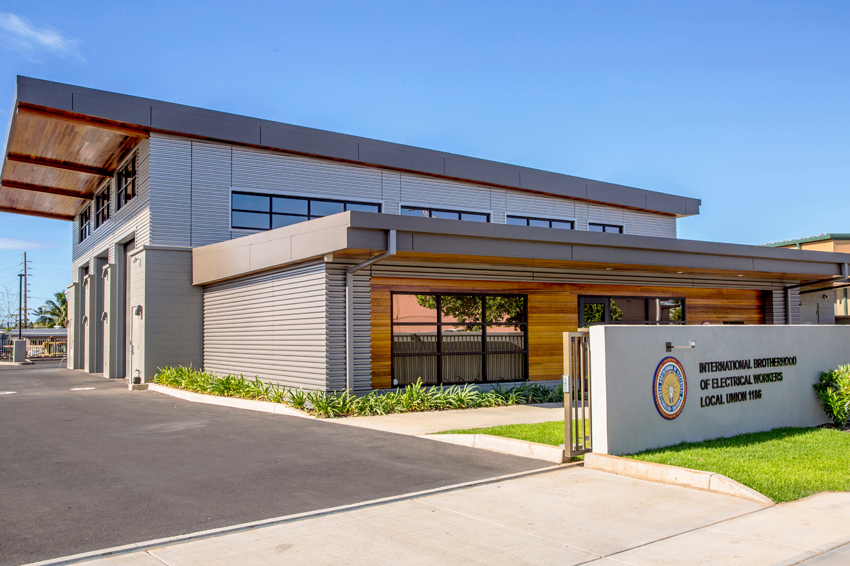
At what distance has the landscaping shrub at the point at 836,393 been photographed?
1223 cm

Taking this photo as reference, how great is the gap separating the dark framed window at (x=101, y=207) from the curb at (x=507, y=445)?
19.6m

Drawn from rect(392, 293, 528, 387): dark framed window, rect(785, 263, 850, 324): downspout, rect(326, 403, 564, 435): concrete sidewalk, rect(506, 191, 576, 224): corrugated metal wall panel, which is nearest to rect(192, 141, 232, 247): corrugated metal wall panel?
rect(392, 293, 528, 387): dark framed window

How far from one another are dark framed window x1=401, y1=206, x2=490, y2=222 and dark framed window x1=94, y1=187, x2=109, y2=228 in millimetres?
11523

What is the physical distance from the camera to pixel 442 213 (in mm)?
24250

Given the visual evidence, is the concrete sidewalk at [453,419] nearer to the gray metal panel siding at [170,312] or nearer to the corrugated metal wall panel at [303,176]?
the gray metal panel siding at [170,312]

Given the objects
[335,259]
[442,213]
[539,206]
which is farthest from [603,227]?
[335,259]

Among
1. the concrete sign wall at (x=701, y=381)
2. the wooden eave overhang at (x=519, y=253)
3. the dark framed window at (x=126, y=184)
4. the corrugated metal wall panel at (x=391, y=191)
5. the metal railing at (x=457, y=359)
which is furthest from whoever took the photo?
the corrugated metal wall panel at (x=391, y=191)

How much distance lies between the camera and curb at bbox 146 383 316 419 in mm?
13730

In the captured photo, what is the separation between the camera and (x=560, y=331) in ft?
60.1

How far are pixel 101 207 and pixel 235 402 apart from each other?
15474 millimetres

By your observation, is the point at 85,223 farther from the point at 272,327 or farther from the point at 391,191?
the point at 272,327

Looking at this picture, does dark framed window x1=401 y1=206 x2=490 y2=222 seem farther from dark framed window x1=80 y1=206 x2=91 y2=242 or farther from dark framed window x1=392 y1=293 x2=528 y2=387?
dark framed window x1=80 y1=206 x2=91 y2=242

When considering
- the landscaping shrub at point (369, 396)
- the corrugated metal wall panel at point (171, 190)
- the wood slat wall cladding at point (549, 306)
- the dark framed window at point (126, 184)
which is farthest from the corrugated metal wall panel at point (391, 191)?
the landscaping shrub at point (369, 396)

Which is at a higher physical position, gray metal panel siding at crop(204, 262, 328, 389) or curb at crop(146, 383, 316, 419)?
gray metal panel siding at crop(204, 262, 328, 389)
